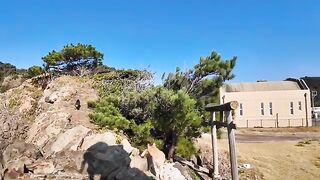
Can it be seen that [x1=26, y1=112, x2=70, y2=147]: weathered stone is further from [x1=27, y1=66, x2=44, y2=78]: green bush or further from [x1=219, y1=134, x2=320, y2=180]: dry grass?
[x1=27, y1=66, x2=44, y2=78]: green bush

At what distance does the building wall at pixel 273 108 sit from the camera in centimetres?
3916

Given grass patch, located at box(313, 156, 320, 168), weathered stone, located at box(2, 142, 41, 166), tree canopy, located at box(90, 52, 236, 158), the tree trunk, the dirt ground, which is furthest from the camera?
grass patch, located at box(313, 156, 320, 168)

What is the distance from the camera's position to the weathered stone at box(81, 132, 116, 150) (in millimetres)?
10938

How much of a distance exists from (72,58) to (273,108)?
22.2 m

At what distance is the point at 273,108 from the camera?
39.2 metres

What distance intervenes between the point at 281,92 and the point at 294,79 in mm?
5573

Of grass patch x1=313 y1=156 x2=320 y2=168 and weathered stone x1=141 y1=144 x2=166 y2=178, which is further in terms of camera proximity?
grass patch x1=313 y1=156 x2=320 y2=168

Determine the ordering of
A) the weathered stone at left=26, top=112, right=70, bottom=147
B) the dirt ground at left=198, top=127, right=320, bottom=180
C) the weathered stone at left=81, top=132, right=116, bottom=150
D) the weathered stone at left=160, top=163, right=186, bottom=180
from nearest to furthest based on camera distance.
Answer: the weathered stone at left=81, top=132, right=116, bottom=150
the weathered stone at left=160, top=163, right=186, bottom=180
the weathered stone at left=26, top=112, right=70, bottom=147
the dirt ground at left=198, top=127, right=320, bottom=180

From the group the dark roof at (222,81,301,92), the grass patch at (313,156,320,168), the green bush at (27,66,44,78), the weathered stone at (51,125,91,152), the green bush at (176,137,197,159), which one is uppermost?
the dark roof at (222,81,301,92)

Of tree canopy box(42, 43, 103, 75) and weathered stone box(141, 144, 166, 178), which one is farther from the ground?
tree canopy box(42, 43, 103, 75)

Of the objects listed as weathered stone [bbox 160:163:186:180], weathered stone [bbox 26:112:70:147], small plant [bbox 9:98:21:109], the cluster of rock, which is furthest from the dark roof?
weathered stone [bbox 160:163:186:180]

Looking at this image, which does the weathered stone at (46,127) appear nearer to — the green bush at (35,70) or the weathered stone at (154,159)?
the weathered stone at (154,159)

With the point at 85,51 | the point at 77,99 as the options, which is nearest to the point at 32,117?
the point at 77,99

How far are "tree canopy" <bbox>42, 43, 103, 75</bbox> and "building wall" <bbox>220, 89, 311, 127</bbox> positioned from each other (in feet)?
59.0
